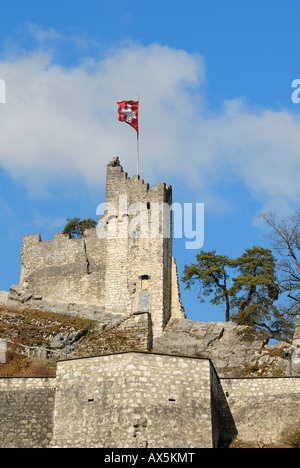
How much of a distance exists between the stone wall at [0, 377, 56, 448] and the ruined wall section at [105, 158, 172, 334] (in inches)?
592

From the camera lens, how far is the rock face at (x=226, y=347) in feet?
141

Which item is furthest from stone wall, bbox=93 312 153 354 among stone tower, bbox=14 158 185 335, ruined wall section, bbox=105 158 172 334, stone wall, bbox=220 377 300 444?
stone wall, bbox=220 377 300 444

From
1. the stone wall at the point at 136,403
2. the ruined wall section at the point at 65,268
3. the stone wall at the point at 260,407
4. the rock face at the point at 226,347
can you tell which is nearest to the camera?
the stone wall at the point at 136,403

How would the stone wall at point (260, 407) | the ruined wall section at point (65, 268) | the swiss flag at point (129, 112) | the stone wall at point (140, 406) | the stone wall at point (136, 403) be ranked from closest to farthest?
the stone wall at point (136, 403) → the stone wall at point (140, 406) → the stone wall at point (260, 407) → the ruined wall section at point (65, 268) → the swiss flag at point (129, 112)

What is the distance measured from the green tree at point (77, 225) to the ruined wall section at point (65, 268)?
112cm

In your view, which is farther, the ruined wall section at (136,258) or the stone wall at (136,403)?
the ruined wall section at (136,258)

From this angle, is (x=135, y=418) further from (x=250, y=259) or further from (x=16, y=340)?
(x=250, y=259)

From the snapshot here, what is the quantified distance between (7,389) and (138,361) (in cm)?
570

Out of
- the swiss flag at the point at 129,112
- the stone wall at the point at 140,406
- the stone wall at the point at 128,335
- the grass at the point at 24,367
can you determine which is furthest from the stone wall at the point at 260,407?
the swiss flag at the point at 129,112

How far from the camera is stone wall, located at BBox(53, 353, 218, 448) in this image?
3094 centimetres

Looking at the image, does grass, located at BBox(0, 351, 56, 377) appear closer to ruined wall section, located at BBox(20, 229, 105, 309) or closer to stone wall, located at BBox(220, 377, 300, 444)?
ruined wall section, located at BBox(20, 229, 105, 309)

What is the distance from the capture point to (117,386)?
104 feet

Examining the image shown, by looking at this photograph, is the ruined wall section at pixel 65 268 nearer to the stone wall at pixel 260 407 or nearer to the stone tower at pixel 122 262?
the stone tower at pixel 122 262
